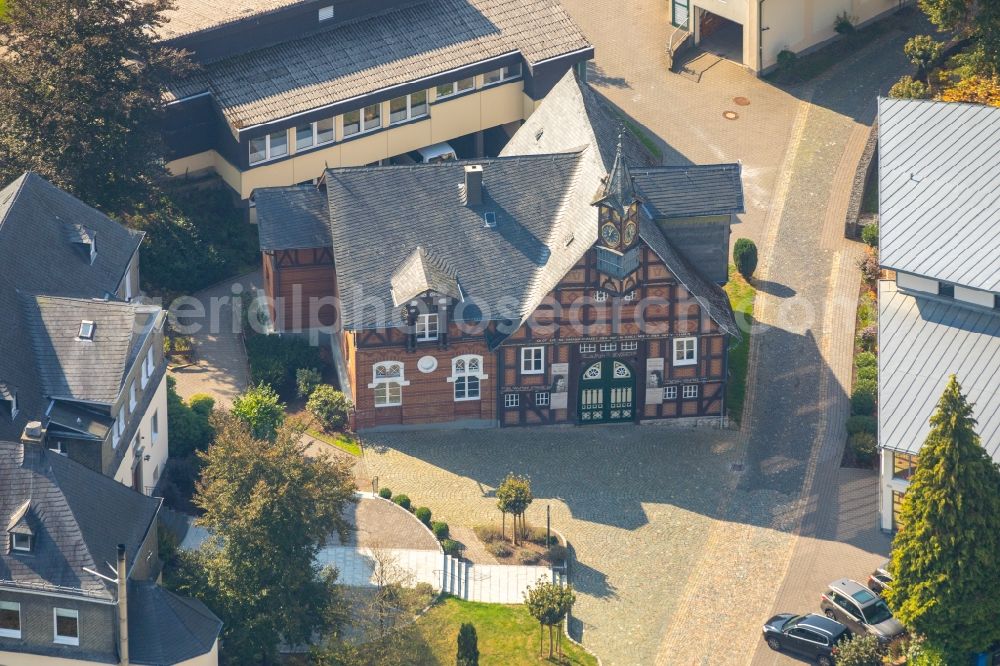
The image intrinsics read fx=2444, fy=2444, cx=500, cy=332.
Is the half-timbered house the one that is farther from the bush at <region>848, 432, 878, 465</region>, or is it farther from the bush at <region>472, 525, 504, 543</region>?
the bush at <region>472, 525, 504, 543</region>

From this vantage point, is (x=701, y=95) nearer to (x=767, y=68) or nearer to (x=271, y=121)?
(x=767, y=68)

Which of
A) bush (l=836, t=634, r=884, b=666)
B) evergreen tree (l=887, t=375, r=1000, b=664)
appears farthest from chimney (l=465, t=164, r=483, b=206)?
bush (l=836, t=634, r=884, b=666)

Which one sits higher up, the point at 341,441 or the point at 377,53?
the point at 377,53

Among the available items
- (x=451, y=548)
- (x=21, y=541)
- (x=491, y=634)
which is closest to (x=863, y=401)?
(x=451, y=548)

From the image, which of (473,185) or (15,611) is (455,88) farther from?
(15,611)

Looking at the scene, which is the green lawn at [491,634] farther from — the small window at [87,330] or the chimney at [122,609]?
the small window at [87,330]

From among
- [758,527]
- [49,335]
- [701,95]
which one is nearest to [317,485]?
[49,335]

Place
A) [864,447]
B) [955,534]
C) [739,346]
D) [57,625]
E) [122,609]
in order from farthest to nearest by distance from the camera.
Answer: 1. [739,346]
2. [864,447]
3. [955,534]
4. [57,625]
5. [122,609]
